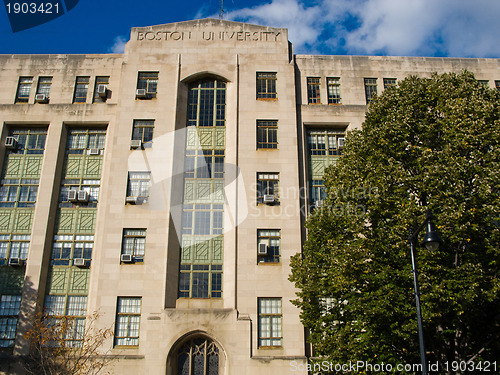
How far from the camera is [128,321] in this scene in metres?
27.1

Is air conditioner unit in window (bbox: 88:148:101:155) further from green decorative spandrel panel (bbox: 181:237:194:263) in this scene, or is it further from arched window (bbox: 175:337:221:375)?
arched window (bbox: 175:337:221:375)

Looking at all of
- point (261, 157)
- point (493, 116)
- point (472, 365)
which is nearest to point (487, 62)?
point (493, 116)

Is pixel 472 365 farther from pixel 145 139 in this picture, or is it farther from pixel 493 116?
pixel 145 139

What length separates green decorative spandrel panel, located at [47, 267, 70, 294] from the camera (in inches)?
1131

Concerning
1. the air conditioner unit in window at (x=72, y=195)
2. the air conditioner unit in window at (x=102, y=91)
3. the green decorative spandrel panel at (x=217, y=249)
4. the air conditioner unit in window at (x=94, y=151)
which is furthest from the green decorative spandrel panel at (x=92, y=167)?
the green decorative spandrel panel at (x=217, y=249)

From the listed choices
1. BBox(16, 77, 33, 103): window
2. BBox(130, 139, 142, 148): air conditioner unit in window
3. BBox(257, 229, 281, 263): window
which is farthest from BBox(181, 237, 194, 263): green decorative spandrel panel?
BBox(16, 77, 33, 103): window

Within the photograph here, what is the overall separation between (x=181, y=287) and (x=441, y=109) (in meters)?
17.8

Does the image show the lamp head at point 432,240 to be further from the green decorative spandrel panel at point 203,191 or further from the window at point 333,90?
the window at point 333,90

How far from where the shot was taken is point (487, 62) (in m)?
35.0

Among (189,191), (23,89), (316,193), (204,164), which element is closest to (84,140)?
(23,89)

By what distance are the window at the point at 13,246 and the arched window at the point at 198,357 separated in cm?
1190

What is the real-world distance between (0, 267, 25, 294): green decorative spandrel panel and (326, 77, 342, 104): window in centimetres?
2382

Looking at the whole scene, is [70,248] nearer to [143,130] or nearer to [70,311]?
[70,311]

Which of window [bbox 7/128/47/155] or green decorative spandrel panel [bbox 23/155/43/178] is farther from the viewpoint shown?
window [bbox 7/128/47/155]
